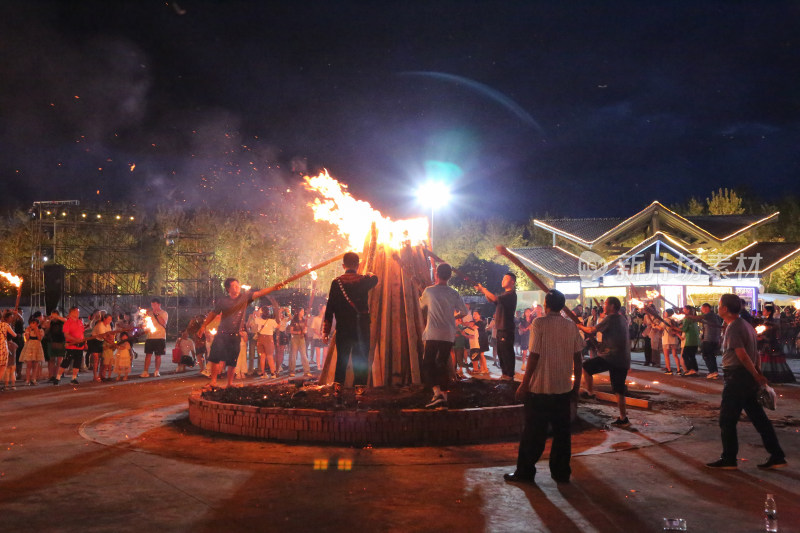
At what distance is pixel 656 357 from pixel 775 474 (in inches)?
559

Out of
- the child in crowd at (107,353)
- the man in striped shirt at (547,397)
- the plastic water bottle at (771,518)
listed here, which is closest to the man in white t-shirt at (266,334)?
the child in crowd at (107,353)

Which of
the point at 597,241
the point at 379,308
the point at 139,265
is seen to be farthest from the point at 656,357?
the point at 139,265

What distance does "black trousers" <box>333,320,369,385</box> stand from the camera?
8742 mm

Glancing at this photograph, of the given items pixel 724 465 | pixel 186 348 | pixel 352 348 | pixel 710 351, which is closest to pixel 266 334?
pixel 186 348

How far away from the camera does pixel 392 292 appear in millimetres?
9875

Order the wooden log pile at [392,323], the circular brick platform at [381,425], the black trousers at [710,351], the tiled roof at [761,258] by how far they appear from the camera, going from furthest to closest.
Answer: the tiled roof at [761,258] → the black trousers at [710,351] → the wooden log pile at [392,323] → the circular brick platform at [381,425]

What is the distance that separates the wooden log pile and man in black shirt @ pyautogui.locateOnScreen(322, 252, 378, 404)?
0.75 metres

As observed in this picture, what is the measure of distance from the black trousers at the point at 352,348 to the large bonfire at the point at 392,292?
67 centimetres

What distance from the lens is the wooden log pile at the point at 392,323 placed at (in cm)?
964

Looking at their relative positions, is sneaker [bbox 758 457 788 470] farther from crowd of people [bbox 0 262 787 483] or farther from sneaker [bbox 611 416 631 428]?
sneaker [bbox 611 416 631 428]

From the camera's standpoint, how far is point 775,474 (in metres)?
6.34

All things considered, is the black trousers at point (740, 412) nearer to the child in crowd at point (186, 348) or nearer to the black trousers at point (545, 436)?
the black trousers at point (545, 436)

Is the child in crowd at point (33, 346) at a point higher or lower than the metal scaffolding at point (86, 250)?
lower

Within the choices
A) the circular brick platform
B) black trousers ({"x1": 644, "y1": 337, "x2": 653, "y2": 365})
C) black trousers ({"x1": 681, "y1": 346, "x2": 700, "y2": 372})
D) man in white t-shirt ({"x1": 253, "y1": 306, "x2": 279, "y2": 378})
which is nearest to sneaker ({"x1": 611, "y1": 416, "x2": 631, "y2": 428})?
the circular brick platform
